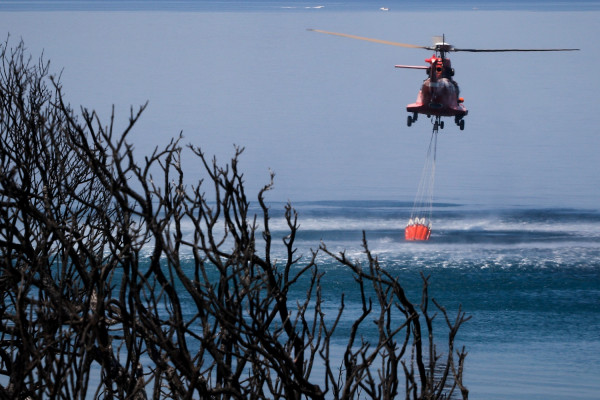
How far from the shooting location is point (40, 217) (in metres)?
4.67

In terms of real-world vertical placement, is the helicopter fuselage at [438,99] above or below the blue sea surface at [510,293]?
above

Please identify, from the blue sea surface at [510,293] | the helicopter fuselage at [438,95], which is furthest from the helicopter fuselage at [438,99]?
the blue sea surface at [510,293]

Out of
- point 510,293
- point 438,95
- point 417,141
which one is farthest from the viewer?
point 417,141

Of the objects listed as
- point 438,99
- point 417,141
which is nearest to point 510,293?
point 438,99

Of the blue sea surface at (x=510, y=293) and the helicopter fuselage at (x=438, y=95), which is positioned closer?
the helicopter fuselage at (x=438, y=95)

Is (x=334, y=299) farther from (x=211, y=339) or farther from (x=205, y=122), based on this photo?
(x=205, y=122)

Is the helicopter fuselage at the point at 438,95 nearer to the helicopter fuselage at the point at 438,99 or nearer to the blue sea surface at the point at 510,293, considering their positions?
the helicopter fuselage at the point at 438,99

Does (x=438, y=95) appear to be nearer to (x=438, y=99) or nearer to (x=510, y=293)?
(x=438, y=99)

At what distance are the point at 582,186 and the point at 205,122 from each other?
3126cm

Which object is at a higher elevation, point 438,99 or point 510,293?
point 438,99

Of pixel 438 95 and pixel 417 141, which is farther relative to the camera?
pixel 417 141

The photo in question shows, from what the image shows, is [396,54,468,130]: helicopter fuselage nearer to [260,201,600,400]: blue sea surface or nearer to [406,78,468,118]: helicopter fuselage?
[406,78,468,118]: helicopter fuselage

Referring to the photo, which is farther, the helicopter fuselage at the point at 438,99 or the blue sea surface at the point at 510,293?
the blue sea surface at the point at 510,293

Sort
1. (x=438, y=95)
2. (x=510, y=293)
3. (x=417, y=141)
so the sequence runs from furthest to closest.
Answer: (x=417, y=141)
(x=510, y=293)
(x=438, y=95)
